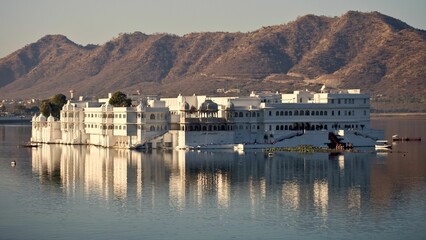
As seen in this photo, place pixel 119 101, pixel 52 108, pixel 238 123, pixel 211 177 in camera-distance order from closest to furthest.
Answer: pixel 211 177, pixel 238 123, pixel 119 101, pixel 52 108

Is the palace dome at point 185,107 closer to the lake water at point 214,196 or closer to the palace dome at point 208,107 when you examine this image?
the palace dome at point 208,107

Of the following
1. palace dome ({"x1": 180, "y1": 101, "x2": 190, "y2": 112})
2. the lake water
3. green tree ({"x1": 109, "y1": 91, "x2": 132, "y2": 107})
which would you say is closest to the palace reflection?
the lake water

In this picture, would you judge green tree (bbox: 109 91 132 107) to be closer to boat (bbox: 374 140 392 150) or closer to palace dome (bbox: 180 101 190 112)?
palace dome (bbox: 180 101 190 112)

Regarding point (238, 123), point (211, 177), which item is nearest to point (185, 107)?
point (238, 123)

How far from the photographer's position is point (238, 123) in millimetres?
103375

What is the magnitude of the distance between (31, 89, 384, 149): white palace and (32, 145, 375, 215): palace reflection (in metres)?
4.69

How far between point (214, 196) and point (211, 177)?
10.4m

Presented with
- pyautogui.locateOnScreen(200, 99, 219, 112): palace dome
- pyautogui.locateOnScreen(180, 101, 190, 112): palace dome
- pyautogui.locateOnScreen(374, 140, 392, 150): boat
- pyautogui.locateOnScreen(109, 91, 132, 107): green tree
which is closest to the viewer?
pyautogui.locateOnScreen(374, 140, 392, 150): boat

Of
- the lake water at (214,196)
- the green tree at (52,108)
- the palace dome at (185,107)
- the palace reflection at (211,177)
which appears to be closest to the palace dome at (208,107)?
the palace dome at (185,107)

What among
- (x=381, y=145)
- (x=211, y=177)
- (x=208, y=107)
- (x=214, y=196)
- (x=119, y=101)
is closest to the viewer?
(x=214, y=196)

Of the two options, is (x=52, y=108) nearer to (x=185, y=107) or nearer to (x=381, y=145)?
(x=185, y=107)

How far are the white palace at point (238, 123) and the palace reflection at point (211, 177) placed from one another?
4.69m

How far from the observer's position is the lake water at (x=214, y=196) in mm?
51531

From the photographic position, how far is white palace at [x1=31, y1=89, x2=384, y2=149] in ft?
331
